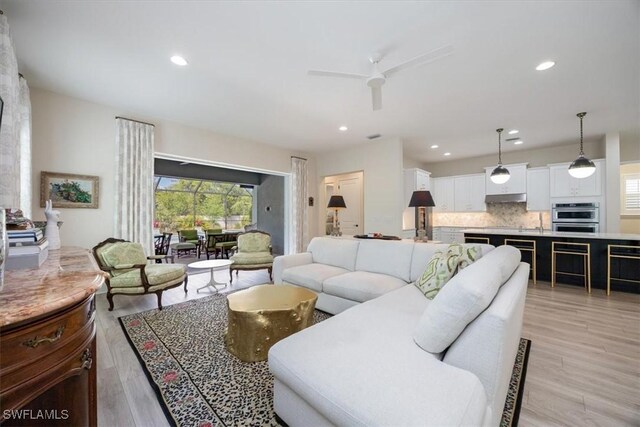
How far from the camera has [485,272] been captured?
1.51m

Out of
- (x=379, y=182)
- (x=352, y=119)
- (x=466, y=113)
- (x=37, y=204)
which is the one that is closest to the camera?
(x=37, y=204)

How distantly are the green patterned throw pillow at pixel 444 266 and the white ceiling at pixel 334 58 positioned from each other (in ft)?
6.57

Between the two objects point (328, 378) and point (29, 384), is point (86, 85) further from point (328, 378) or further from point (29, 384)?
point (328, 378)

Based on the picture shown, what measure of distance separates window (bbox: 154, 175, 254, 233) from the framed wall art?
473cm

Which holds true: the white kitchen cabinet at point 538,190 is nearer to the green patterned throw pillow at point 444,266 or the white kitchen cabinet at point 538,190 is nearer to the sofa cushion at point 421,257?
the sofa cushion at point 421,257

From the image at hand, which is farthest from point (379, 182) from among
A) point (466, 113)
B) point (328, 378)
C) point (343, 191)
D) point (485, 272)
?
point (328, 378)

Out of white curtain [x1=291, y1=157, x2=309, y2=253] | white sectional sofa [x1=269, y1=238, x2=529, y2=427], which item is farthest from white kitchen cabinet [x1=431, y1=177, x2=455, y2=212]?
white sectional sofa [x1=269, y1=238, x2=529, y2=427]

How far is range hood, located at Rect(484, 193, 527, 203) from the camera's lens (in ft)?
20.1

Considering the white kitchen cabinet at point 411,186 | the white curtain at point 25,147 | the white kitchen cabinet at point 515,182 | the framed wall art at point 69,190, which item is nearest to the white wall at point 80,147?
the framed wall art at point 69,190

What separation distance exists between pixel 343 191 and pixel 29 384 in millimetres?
6501

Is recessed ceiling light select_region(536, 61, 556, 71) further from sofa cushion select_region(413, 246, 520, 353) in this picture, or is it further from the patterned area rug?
the patterned area rug

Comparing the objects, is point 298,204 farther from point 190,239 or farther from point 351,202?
point 190,239

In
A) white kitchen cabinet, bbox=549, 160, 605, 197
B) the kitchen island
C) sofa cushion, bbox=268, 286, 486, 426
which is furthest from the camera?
white kitchen cabinet, bbox=549, 160, 605, 197

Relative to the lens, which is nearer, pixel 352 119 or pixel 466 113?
pixel 466 113
